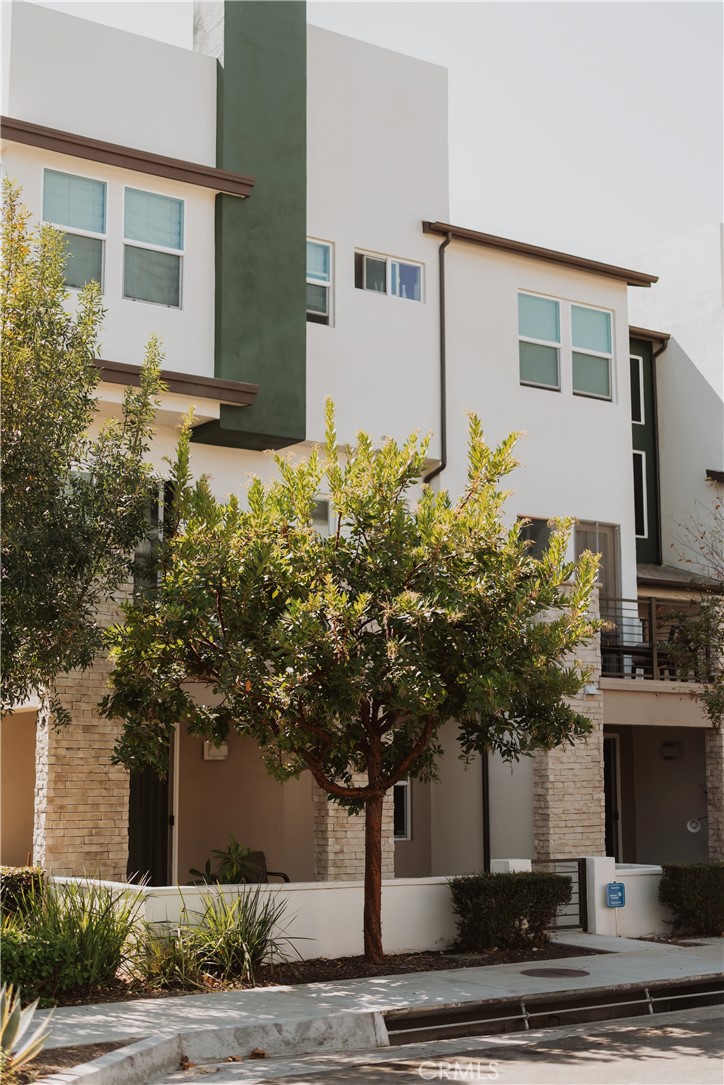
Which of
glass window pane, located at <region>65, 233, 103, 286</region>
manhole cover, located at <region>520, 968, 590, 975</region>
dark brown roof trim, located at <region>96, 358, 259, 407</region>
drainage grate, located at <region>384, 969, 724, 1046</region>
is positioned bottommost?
drainage grate, located at <region>384, 969, 724, 1046</region>

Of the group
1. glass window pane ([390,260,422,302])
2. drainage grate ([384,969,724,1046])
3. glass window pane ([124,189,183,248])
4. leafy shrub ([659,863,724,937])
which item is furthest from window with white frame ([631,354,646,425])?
drainage grate ([384,969,724,1046])

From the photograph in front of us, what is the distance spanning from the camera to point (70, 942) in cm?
1164

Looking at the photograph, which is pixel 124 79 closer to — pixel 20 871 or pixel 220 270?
pixel 220 270

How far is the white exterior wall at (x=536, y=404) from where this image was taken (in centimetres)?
2011

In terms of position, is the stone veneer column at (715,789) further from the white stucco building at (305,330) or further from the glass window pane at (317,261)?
the glass window pane at (317,261)

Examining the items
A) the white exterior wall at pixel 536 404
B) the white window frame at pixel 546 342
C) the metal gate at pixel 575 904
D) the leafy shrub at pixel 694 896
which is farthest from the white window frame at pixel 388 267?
the leafy shrub at pixel 694 896

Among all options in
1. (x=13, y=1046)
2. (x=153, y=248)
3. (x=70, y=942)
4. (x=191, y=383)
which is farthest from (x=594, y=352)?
(x=13, y=1046)

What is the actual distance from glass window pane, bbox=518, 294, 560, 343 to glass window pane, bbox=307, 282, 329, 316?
11.9 feet

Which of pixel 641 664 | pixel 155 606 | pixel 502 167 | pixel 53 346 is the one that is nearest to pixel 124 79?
pixel 502 167

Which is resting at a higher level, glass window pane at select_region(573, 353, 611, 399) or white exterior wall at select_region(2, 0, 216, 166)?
white exterior wall at select_region(2, 0, 216, 166)

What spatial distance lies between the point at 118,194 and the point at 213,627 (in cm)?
693

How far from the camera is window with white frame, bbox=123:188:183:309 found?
16.9 metres

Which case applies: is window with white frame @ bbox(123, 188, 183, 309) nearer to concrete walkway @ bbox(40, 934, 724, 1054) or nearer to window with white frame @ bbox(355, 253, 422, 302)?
window with white frame @ bbox(355, 253, 422, 302)

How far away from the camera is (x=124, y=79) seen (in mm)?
17172
